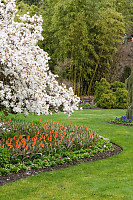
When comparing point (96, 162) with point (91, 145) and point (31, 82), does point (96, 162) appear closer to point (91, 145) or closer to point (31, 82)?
point (91, 145)

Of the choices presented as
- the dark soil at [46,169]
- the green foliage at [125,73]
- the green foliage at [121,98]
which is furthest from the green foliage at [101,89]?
the dark soil at [46,169]

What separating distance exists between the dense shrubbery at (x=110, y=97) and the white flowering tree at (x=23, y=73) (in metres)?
14.0

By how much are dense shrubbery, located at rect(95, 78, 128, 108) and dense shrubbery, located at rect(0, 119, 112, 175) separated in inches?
488

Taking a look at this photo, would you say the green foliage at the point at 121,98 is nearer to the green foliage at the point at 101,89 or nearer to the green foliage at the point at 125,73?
the green foliage at the point at 101,89

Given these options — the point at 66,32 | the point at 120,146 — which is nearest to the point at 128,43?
the point at 66,32

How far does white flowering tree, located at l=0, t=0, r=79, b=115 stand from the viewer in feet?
18.7

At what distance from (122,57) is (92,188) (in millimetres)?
24877

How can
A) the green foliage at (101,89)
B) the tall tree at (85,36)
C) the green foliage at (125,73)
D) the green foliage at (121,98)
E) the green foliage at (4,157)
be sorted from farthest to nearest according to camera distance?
the green foliage at (125,73)
the tall tree at (85,36)
the green foliage at (101,89)
the green foliage at (121,98)
the green foliage at (4,157)

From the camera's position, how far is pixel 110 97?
2131 cm

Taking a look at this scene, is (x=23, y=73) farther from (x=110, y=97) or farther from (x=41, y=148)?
(x=110, y=97)

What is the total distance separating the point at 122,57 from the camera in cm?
2866

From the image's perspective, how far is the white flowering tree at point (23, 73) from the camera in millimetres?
5695

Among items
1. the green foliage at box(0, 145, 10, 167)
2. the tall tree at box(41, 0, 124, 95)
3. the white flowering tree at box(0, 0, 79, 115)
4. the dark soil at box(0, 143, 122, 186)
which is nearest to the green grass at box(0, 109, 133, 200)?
the dark soil at box(0, 143, 122, 186)

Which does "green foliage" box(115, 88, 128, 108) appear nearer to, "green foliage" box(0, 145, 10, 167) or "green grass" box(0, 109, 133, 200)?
"green grass" box(0, 109, 133, 200)
